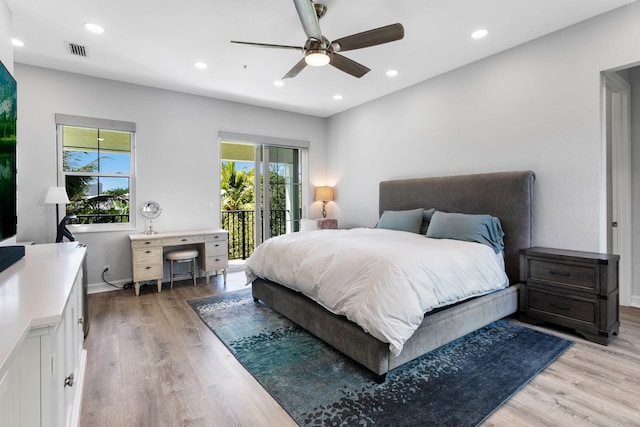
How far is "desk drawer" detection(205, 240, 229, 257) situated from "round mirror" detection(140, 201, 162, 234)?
31.2 inches

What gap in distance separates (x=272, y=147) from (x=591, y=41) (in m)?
4.39

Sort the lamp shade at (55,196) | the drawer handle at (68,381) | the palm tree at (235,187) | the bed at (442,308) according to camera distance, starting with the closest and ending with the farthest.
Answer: the drawer handle at (68,381)
the bed at (442,308)
the lamp shade at (55,196)
the palm tree at (235,187)

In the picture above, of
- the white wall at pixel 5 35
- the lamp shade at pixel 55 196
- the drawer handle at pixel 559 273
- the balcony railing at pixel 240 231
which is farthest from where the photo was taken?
the balcony railing at pixel 240 231

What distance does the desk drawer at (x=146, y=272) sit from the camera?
13.1 ft

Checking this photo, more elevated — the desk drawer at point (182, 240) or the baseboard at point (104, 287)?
the desk drawer at point (182, 240)

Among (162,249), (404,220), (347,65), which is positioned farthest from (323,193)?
(347,65)

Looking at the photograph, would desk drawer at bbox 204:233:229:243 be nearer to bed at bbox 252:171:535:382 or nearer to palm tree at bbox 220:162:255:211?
bed at bbox 252:171:535:382

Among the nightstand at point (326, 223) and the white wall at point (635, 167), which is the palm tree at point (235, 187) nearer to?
the nightstand at point (326, 223)

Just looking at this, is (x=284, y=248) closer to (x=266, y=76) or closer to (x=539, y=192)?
(x=266, y=76)

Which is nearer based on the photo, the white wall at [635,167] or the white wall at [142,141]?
the white wall at [635,167]

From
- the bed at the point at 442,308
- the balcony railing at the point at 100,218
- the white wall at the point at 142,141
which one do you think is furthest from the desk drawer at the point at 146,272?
the bed at the point at 442,308

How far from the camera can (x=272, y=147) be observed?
568 centimetres

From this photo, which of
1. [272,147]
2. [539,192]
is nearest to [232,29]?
[272,147]

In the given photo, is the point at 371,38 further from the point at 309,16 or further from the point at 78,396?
the point at 78,396
